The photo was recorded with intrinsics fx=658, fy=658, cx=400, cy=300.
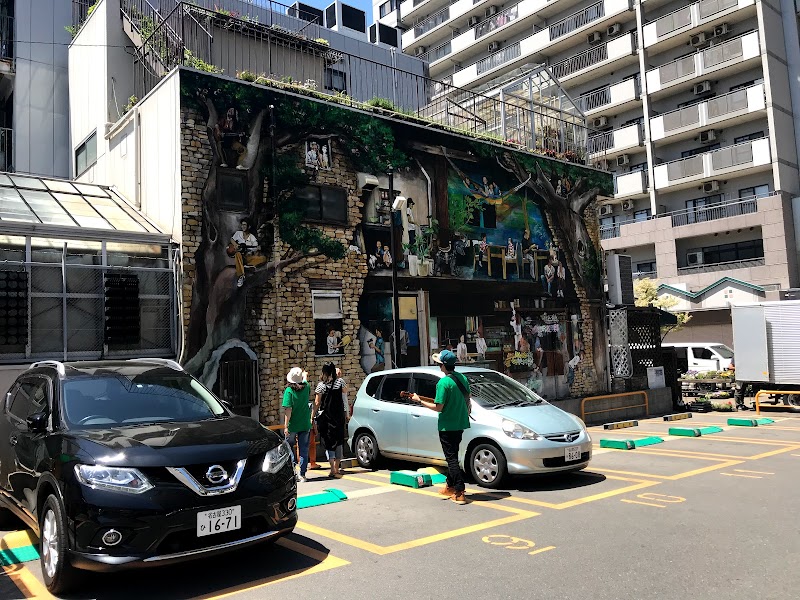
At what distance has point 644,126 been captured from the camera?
37094mm

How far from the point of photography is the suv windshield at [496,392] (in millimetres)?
9469

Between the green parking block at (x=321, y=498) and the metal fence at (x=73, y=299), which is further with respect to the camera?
the metal fence at (x=73, y=299)

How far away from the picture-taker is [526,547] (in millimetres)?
5965

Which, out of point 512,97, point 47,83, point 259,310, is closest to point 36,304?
point 259,310

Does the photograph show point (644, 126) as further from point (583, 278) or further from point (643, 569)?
point (643, 569)

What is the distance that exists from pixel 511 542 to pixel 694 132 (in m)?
34.2

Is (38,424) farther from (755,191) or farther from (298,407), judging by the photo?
(755,191)

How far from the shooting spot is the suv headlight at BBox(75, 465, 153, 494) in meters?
4.79

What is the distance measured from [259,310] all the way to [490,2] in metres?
41.5

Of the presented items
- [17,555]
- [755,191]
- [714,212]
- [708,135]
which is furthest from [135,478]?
[708,135]

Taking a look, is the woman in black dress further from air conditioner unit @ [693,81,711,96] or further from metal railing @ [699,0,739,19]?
metal railing @ [699,0,739,19]

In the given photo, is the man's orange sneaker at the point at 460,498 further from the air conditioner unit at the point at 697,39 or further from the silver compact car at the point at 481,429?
the air conditioner unit at the point at 697,39

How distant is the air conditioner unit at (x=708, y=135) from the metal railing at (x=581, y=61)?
8.11 m

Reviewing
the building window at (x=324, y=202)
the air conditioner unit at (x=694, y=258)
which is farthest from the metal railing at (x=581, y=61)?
the building window at (x=324, y=202)
